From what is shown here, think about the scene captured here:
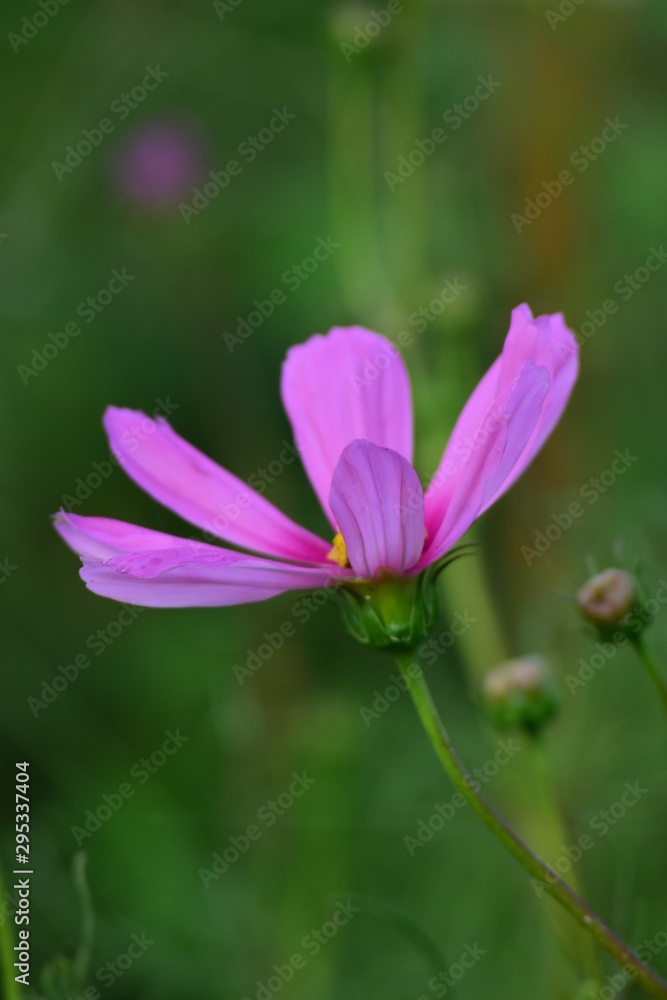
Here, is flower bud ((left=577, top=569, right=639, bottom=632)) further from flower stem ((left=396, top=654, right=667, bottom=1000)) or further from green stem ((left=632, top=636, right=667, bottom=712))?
flower stem ((left=396, top=654, right=667, bottom=1000))

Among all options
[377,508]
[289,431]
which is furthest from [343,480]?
[289,431]

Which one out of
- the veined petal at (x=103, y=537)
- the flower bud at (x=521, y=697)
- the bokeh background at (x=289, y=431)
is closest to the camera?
the veined petal at (x=103, y=537)

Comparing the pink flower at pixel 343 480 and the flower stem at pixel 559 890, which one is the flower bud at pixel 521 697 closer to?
the pink flower at pixel 343 480

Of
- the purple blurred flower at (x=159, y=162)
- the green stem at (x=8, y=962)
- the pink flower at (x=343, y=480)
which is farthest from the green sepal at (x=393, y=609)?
the purple blurred flower at (x=159, y=162)

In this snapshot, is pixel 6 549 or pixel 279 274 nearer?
pixel 6 549

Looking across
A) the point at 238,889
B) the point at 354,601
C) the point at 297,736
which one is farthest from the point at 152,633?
the point at 354,601

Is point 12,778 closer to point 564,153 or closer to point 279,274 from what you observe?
point 279,274

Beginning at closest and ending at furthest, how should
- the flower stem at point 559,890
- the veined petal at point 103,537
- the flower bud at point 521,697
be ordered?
the flower stem at point 559,890 → the veined petal at point 103,537 → the flower bud at point 521,697
